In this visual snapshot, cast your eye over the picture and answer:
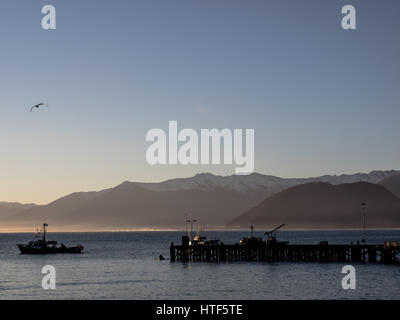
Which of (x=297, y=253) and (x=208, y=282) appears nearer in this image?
(x=208, y=282)

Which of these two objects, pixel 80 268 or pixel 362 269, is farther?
pixel 80 268

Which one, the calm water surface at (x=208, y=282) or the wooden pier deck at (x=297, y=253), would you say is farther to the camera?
the wooden pier deck at (x=297, y=253)

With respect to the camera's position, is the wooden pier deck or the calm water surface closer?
the calm water surface

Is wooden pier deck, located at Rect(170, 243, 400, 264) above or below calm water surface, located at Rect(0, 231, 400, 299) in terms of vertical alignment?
above

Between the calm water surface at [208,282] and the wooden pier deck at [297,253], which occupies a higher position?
the wooden pier deck at [297,253]

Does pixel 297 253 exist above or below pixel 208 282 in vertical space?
above

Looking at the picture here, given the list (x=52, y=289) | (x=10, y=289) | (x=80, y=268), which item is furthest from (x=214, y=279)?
(x=80, y=268)

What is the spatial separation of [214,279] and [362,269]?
86.9ft
